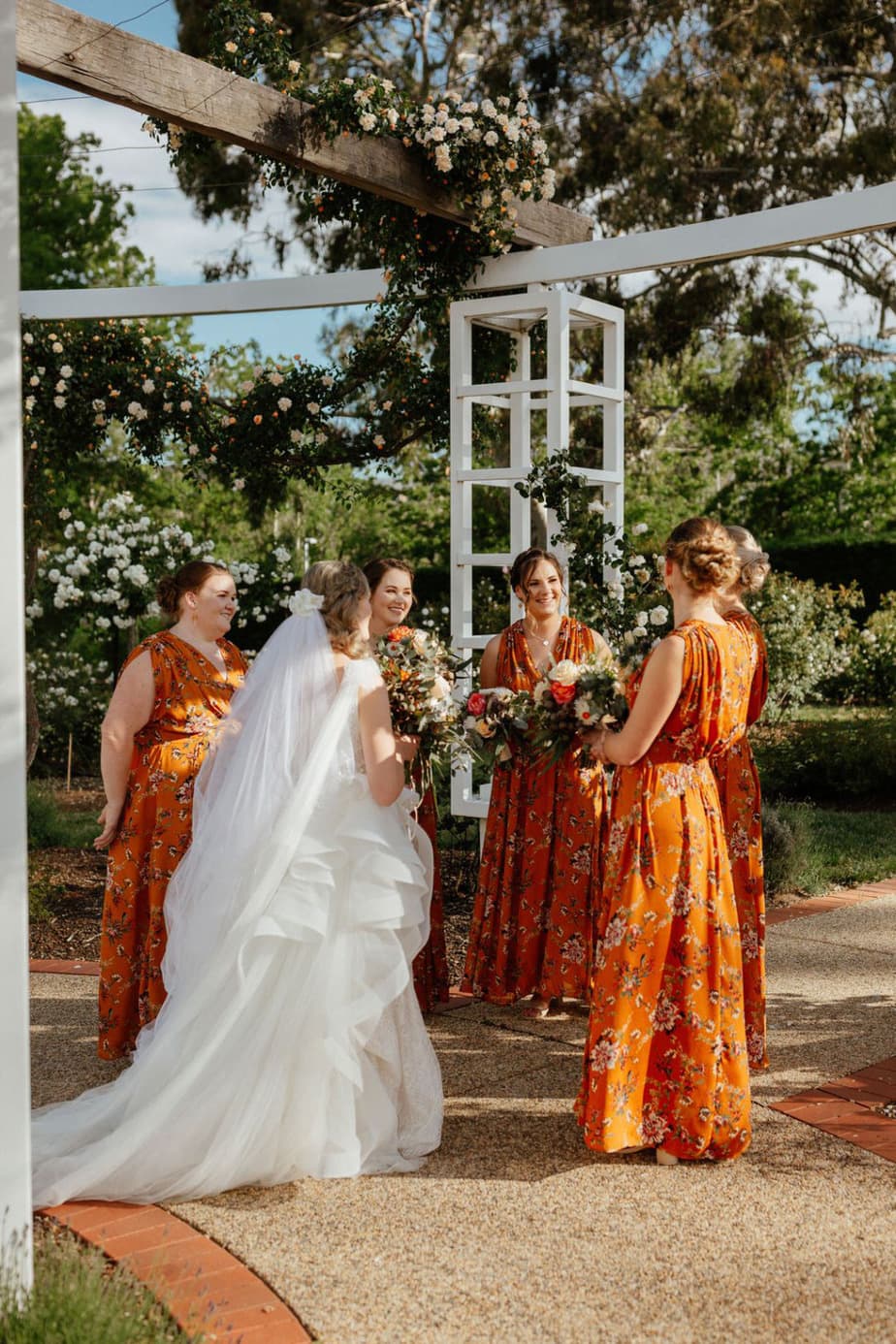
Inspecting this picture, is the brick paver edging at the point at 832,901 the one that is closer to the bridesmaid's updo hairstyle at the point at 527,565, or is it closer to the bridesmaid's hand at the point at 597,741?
the bridesmaid's updo hairstyle at the point at 527,565

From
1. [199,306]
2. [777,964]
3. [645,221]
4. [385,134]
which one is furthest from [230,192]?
[777,964]

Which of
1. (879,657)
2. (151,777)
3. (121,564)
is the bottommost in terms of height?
(151,777)

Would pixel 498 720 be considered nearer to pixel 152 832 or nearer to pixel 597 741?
pixel 597 741

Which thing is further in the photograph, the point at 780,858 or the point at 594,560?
the point at 780,858

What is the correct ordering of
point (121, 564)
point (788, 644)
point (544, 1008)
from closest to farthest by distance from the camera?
point (544, 1008), point (121, 564), point (788, 644)

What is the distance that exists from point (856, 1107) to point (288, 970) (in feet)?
6.28

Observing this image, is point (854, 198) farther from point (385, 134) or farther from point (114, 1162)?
point (114, 1162)

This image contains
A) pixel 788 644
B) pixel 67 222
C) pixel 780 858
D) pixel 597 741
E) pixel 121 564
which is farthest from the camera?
pixel 67 222

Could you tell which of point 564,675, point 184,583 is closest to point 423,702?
point 564,675

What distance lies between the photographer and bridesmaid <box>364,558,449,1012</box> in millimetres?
5254

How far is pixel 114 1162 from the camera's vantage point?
3562 mm

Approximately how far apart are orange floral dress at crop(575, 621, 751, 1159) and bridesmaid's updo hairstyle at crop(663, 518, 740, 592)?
0.44 ft

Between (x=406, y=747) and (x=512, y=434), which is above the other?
(x=512, y=434)

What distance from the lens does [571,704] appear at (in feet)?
13.8
